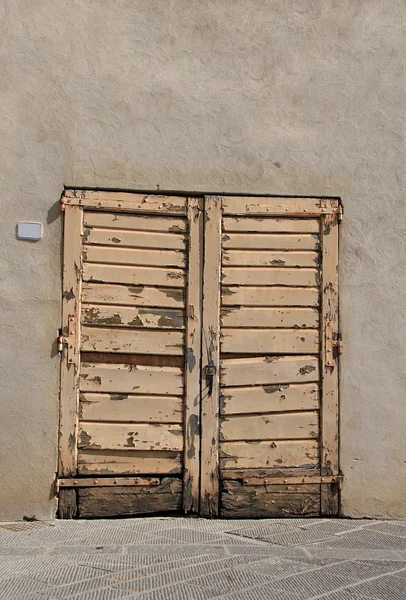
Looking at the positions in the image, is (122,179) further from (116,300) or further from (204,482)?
(204,482)

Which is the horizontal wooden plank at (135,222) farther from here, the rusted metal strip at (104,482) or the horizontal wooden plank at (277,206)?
the rusted metal strip at (104,482)

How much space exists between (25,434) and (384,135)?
3.59 m

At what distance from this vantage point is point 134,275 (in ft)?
20.1

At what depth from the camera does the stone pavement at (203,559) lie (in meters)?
4.35

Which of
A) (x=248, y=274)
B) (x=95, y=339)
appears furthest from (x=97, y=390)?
(x=248, y=274)

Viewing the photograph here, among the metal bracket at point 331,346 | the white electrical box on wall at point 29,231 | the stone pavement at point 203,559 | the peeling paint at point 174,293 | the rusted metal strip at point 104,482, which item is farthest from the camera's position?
the metal bracket at point 331,346

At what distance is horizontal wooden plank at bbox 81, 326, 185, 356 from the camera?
19.9 ft

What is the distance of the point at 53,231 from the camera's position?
610 cm

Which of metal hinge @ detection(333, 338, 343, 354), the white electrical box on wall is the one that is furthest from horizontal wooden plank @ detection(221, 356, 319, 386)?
the white electrical box on wall

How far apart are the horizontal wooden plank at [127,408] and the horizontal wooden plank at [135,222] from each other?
125 cm

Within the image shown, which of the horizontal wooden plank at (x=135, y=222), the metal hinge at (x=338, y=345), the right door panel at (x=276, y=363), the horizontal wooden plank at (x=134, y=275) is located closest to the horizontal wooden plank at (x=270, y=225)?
the right door panel at (x=276, y=363)

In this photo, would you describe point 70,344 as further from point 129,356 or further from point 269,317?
point 269,317

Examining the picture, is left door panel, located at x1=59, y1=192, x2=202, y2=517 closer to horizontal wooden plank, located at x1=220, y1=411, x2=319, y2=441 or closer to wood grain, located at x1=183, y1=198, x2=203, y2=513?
wood grain, located at x1=183, y1=198, x2=203, y2=513

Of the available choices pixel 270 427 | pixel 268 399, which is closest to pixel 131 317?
pixel 268 399
